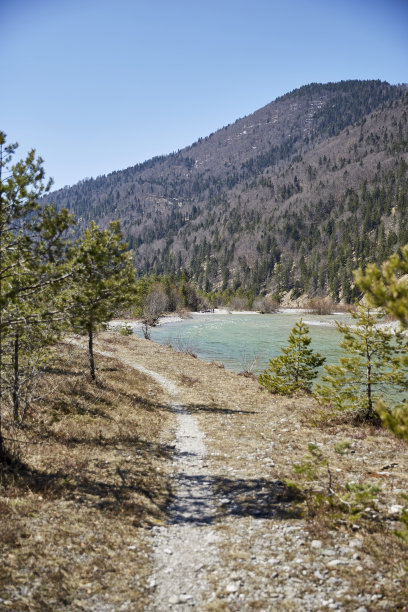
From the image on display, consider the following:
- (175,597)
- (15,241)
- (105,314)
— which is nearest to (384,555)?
(175,597)

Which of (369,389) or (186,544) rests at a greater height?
(369,389)

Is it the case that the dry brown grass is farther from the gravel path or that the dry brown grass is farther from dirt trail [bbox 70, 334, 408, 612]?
dirt trail [bbox 70, 334, 408, 612]

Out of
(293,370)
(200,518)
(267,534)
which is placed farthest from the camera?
(293,370)

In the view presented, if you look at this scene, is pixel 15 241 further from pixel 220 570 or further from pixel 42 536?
pixel 220 570

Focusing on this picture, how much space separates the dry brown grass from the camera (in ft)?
16.6

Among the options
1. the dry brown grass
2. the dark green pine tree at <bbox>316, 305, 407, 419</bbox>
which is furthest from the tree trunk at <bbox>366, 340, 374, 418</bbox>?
the dry brown grass

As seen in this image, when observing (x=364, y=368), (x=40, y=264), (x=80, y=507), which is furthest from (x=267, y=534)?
(x=364, y=368)

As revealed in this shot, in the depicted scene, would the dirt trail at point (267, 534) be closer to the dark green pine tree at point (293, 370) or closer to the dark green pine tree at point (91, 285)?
the dark green pine tree at point (91, 285)

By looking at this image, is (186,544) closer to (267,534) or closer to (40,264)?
(267,534)

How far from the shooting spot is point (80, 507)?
7.36 m

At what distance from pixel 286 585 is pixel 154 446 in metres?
7.71

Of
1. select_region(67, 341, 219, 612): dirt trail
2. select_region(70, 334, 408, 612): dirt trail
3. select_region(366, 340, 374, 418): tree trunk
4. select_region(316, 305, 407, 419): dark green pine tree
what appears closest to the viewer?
select_region(70, 334, 408, 612): dirt trail

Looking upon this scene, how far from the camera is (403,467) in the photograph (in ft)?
31.7

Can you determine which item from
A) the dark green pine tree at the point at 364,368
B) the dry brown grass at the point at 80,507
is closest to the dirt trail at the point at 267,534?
the dry brown grass at the point at 80,507
